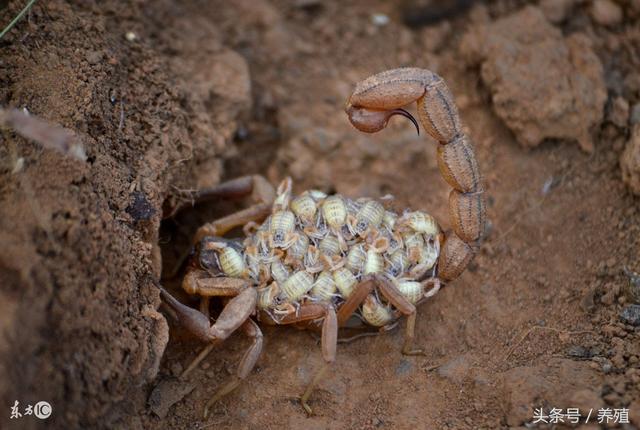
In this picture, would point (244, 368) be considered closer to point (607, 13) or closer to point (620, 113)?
point (620, 113)

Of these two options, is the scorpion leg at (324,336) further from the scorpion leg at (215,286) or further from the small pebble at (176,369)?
the small pebble at (176,369)

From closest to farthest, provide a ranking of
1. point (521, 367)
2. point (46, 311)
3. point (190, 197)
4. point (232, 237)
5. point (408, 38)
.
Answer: point (46, 311) < point (521, 367) < point (190, 197) < point (232, 237) < point (408, 38)

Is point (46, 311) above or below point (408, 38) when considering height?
above

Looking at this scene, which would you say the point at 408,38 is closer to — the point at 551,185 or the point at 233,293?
the point at 551,185

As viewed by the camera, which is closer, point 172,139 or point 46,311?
point 46,311

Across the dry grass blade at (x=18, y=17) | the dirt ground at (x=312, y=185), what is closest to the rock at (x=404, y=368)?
the dirt ground at (x=312, y=185)

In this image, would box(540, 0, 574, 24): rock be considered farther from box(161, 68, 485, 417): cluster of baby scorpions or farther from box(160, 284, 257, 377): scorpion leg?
box(160, 284, 257, 377): scorpion leg

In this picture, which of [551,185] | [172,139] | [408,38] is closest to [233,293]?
[172,139]
